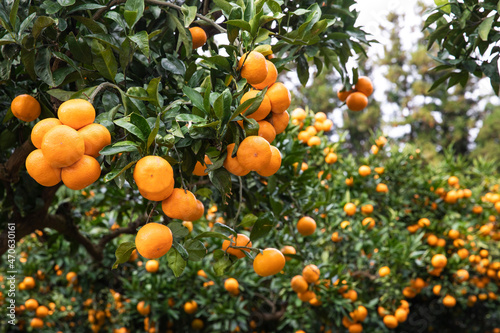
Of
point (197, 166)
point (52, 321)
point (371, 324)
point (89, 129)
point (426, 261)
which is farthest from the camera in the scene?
point (371, 324)

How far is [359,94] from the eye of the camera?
4.99 feet

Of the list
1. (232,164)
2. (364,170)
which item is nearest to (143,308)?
(364,170)

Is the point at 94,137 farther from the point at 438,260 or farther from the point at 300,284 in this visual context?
the point at 438,260

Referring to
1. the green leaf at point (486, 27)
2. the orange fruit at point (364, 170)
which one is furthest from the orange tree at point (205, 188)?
the green leaf at point (486, 27)

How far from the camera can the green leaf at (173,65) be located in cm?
107

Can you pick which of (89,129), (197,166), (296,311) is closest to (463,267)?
(296,311)

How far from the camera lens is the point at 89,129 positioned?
0.77m

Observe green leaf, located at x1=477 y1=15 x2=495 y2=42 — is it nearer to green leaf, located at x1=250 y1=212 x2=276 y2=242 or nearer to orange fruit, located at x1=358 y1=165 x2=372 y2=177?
green leaf, located at x1=250 y1=212 x2=276 y2=242

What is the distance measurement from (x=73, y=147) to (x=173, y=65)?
439 millimetres

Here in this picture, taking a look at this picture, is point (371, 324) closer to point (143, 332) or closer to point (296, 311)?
point (296, 311)

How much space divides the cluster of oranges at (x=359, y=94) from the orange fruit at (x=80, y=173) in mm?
1055

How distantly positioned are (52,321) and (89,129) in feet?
10.1

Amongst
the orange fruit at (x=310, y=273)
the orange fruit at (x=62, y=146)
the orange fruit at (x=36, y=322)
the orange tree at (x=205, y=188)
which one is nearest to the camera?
the orange fruit at (x=62, y=146)

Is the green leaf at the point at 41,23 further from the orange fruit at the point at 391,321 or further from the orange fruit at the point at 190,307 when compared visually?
the orange fruit at the point at 391,321
